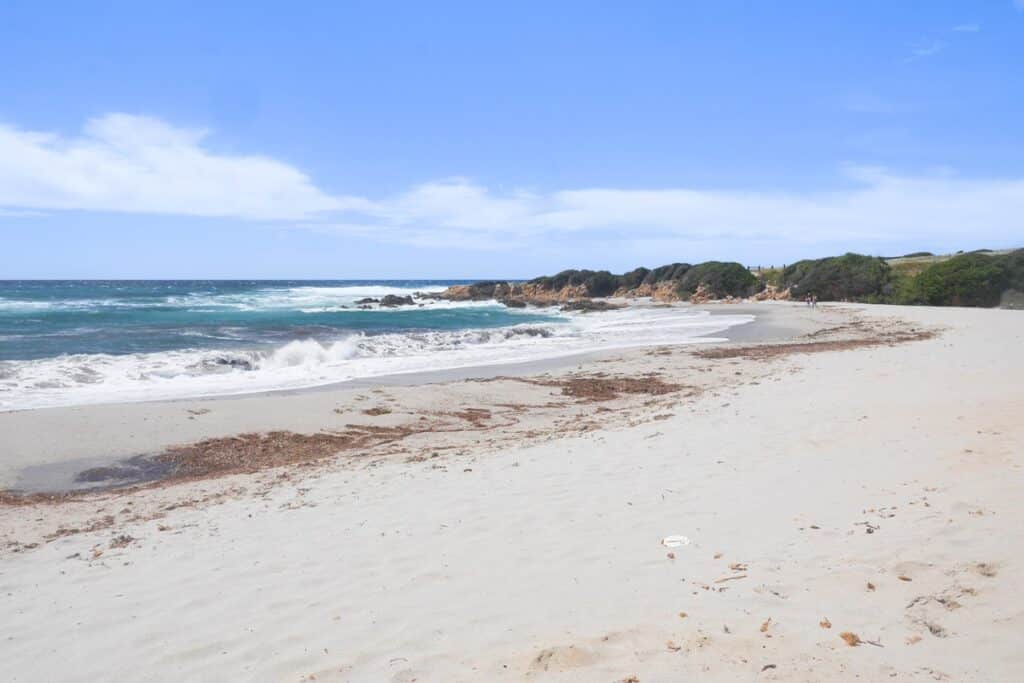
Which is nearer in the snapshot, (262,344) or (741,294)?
(262,344)

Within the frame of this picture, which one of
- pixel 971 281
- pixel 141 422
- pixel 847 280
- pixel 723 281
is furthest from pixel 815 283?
pixel 141 422

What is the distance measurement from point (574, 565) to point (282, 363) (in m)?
17.0

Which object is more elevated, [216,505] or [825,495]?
[825,495]

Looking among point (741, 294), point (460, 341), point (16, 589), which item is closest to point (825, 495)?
point (16, 589)

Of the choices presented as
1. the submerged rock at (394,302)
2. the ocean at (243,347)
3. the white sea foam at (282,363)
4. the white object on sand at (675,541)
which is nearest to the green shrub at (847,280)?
the ocean at (243,347)

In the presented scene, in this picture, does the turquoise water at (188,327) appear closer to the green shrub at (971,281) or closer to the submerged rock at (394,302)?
the submerged rock at (394,302)

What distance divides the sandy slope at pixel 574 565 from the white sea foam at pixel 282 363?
7.80 metres

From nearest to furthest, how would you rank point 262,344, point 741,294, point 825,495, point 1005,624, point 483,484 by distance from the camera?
point 1005,624 → point 825,495 → point 483,484 → point 262,344 → point 741,294

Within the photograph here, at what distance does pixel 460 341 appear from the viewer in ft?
83.7

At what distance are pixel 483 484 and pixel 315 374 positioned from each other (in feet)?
36.3

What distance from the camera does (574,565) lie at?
4.17m

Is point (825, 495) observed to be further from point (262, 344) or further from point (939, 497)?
point (262, 344)

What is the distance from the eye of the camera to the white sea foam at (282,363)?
14.0m

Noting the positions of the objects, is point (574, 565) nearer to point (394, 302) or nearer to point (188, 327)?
point (188, 327)
